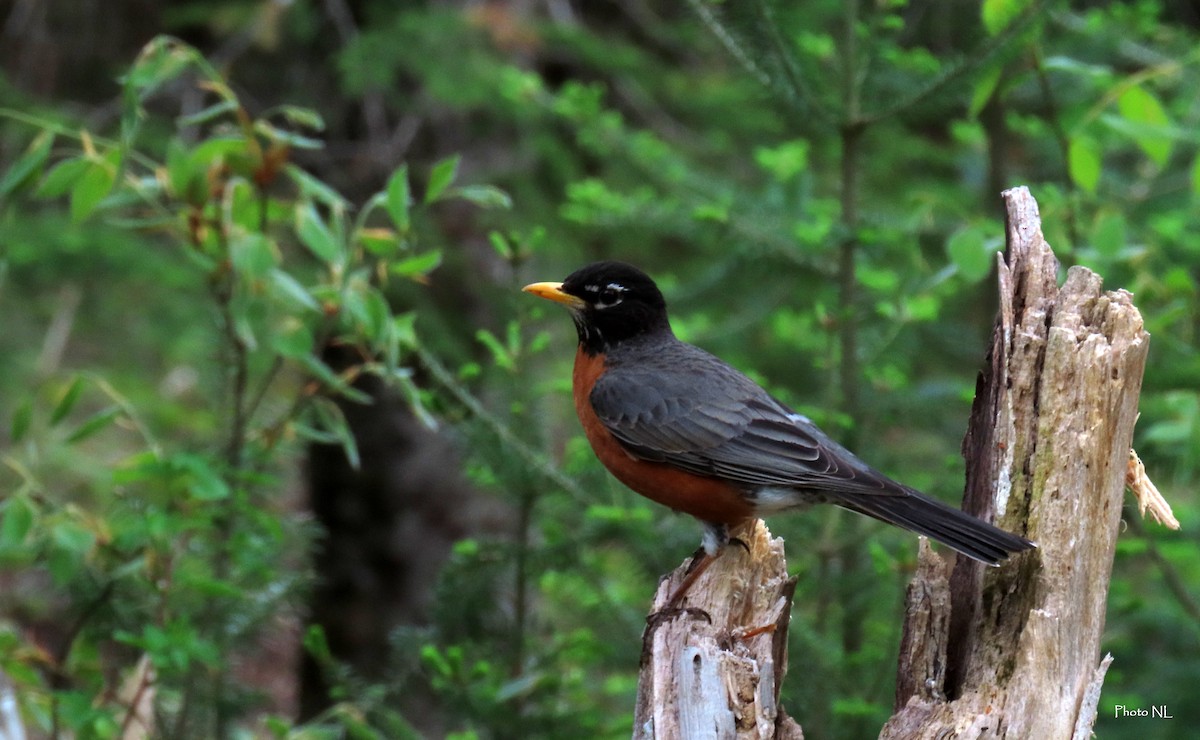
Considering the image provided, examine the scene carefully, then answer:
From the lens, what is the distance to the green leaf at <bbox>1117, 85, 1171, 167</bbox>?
3.74 metres

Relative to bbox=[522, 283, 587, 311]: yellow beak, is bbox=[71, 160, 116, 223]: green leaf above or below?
below

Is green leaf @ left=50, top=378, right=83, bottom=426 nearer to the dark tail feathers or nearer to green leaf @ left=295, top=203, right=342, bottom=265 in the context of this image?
green leaf @ left=295, top=203, right=342, bottom=265

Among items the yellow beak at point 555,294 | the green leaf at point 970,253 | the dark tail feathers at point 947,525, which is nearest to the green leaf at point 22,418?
the yellow beak at point 555,294

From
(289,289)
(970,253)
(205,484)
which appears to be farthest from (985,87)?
(205,484)

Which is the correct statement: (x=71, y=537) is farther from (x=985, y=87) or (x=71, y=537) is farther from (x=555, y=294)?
(x=985, y=87)

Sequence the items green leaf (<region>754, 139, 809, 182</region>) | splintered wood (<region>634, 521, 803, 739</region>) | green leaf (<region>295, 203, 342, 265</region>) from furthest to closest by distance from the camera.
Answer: green leaf (<region>754, 139, 809, 182</region>)
green leaf (<region>295, 203, 342, 265</region>)
splintered wood (<region>634, 521, 803, 739</region>)

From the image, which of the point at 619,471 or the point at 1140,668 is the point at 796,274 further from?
the point at 1140,668

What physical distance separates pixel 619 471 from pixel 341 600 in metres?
3.54

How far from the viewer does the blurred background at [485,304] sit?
12.8 ft

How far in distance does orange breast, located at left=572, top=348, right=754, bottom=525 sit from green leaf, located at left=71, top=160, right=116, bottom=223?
177 cm

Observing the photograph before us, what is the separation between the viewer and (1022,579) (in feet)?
9.73

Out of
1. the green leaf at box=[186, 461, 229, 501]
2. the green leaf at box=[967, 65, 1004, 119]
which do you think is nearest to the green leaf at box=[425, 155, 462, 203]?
the green leaf at box=[186, 461, 229, 501]

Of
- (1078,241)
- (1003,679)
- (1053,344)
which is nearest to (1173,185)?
(1078,241)

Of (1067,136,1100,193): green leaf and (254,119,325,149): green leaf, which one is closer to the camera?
(254,119,325,149): green leaf
